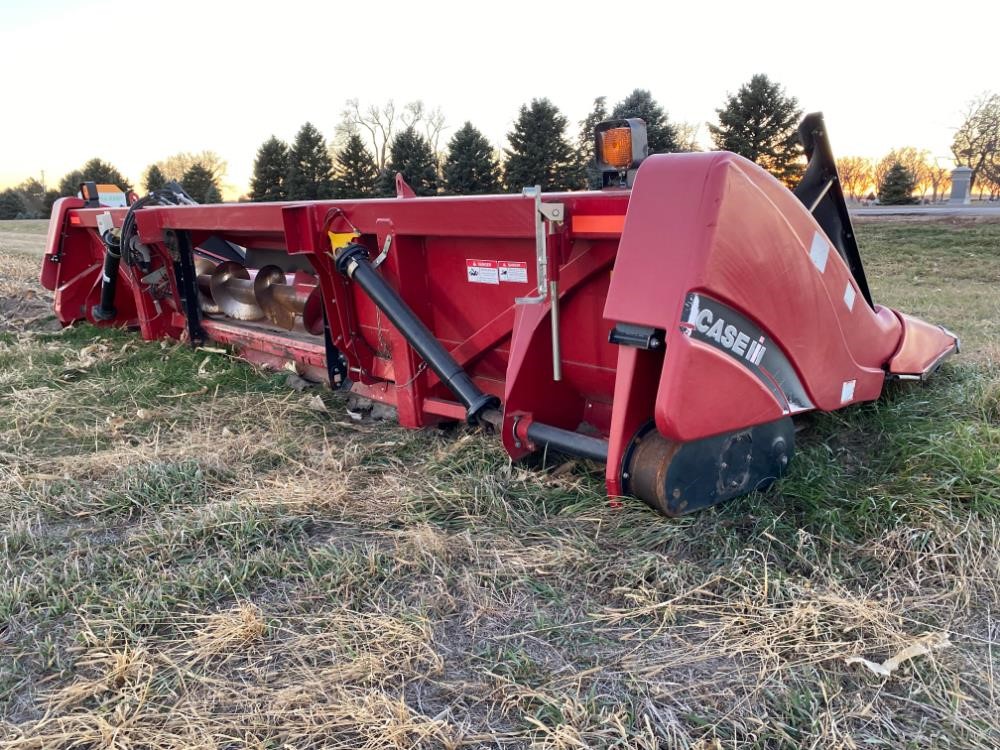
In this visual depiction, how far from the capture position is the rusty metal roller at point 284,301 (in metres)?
4.47

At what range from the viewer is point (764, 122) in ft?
72.0

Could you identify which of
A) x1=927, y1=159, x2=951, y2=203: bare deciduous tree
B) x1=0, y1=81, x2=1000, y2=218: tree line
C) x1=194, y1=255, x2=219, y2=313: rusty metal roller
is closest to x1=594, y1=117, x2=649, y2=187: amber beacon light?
x1=194, y1=255, x2=219, y2=313: rusty metal roller

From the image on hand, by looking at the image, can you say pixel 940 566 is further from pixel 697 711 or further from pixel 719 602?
pixel 697 711

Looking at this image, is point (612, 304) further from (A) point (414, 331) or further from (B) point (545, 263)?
(A) point (414, 331)

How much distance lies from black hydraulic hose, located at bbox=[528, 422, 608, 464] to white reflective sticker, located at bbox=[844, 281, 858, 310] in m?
0.97

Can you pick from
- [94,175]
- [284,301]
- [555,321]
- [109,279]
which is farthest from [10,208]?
[555,321]

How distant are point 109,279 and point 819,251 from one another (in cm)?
459

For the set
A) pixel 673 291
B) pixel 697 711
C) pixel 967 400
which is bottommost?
pixel 697 711

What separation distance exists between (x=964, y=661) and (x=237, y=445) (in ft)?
9.05

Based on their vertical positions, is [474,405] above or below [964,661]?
above

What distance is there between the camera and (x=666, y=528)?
8.01ft

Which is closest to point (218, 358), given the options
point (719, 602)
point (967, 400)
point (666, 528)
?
point (666, 528)

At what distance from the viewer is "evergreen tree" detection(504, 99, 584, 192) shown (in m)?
25.2

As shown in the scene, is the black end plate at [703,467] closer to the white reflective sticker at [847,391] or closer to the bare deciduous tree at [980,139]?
the white reflective sticker at [847,391]
